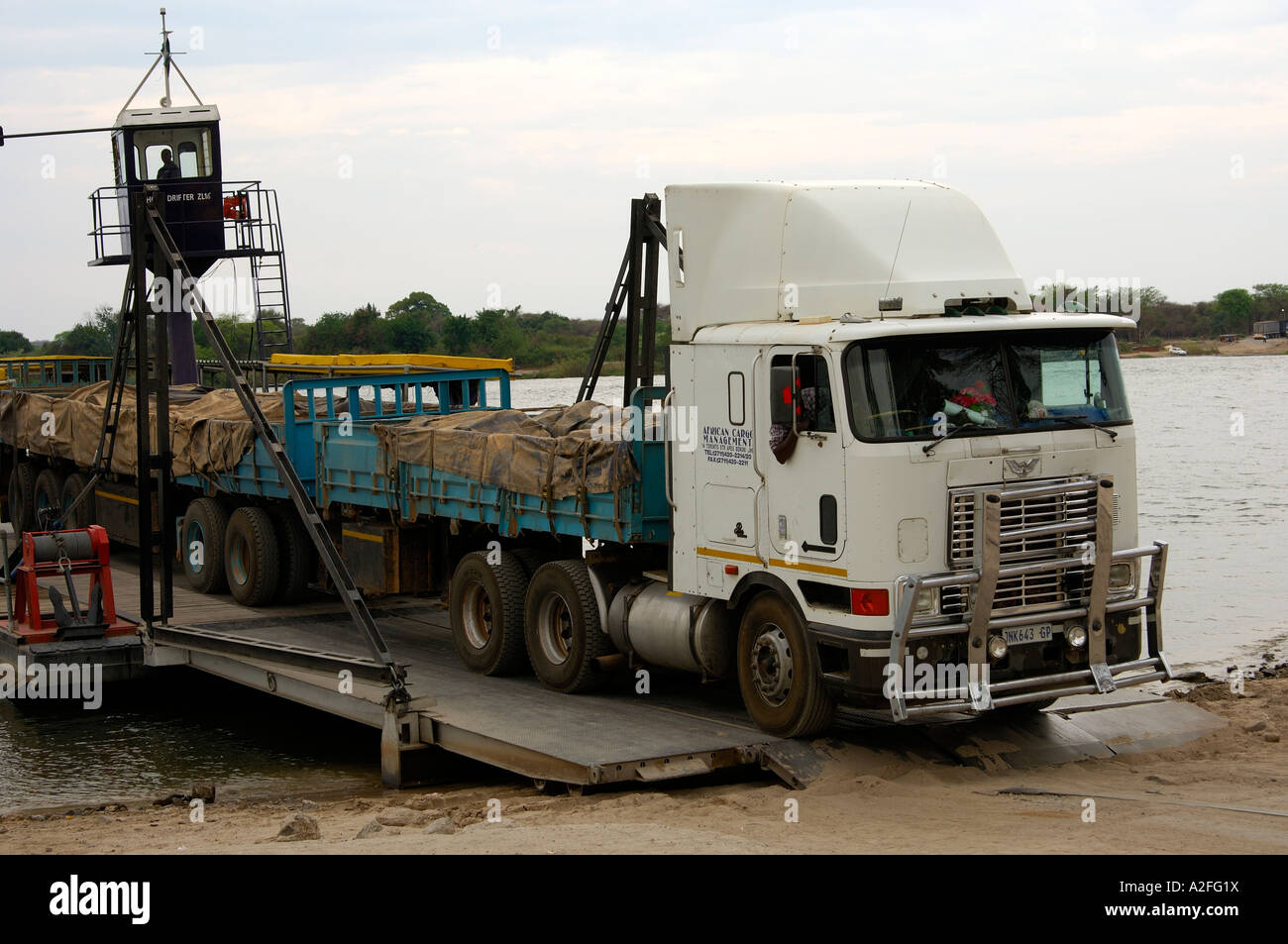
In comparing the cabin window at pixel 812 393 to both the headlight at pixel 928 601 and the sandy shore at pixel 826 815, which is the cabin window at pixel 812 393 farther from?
the sandy shore at pixel 826 815

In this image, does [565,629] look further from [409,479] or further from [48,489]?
[48,489]

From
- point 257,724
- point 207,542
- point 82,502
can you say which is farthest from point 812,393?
point 82,502

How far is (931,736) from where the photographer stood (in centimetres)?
1007

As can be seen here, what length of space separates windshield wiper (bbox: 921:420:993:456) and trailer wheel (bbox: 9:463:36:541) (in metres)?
18.7

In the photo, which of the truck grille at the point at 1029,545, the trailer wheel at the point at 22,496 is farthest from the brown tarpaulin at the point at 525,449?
the trailer wheel at the point at 22,496

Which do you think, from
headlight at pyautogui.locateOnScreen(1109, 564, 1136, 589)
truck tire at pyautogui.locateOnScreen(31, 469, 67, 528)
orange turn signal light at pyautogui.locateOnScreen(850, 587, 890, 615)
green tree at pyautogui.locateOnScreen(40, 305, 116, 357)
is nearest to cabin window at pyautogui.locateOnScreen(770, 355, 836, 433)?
orange turn signal light at pyautogui.locateOnScreen(850, 587, 890, 615)

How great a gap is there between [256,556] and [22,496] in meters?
10.1

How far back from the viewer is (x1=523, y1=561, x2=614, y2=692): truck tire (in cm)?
1147

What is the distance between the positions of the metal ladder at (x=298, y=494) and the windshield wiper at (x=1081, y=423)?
5.06 metres

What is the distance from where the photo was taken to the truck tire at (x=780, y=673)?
A: 9531 millimetres

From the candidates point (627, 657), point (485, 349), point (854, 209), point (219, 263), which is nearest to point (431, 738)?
point (627, 657)

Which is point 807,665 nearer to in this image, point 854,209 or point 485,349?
point 854,209

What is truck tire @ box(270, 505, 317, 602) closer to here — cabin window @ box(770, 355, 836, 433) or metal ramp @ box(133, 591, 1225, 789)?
metal ramp @ box(133, 591, 1225, 789)

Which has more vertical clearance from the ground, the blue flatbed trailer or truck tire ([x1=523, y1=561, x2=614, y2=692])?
the blue flatbed trailer
